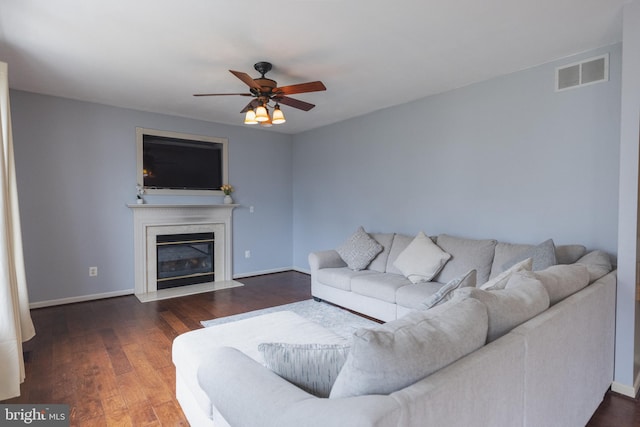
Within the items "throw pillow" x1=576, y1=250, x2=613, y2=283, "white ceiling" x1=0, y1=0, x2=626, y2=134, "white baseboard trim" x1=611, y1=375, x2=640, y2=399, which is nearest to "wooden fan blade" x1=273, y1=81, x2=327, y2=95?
"white ceiling" x1=0, y1=0, x2=626, y2=134

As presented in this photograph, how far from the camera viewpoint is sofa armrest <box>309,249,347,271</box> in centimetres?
426

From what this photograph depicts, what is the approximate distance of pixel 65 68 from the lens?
10.6 ft

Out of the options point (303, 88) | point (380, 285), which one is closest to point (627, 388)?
point (380, 285)

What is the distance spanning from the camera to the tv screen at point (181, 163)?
4.79m

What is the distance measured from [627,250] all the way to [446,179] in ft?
6.21

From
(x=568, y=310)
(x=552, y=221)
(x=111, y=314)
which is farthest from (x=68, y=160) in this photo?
(x=552, y=221)

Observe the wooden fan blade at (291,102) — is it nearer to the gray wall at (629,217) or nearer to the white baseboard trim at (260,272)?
the gray wall at (629,217)

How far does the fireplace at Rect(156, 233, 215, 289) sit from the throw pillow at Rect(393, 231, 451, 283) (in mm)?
3063

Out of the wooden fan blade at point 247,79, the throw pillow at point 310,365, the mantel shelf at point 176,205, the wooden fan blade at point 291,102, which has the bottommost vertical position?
the throw pillow at point 310,365

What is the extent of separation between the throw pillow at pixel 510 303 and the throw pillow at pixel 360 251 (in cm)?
251

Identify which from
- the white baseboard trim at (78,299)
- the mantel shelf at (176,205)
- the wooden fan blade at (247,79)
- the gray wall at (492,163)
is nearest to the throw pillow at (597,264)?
A: the gray wall at (492,163)

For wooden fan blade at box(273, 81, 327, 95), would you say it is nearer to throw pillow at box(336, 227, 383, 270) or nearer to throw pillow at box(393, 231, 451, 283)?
throw pillow at box(393, 231, 451, 283)

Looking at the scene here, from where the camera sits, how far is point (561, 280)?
5.95 feet

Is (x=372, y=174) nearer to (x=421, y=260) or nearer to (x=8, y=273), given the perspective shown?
(x=421, y=260)
